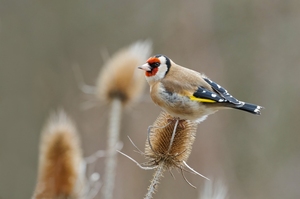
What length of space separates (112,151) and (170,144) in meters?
0.73

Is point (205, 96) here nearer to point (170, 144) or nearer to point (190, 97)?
point (190, 97)

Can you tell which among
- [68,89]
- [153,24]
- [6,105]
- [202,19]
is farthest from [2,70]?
[202,19]

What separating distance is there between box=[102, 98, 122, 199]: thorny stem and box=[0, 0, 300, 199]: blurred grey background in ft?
10.0

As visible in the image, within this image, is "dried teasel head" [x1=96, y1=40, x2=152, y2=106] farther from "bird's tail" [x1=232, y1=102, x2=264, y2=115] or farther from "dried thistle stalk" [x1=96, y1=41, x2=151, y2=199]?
"bird's tail" [x1=232, y1=102, x2=264, y2=115]

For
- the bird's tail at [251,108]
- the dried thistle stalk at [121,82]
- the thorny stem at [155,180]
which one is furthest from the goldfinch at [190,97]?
the dried thistle stalk at [121,82]

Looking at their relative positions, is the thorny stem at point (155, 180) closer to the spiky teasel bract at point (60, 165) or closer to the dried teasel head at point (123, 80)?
the spiky teasel bract at point (60, 165)

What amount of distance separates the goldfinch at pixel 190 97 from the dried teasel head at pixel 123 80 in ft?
3.52

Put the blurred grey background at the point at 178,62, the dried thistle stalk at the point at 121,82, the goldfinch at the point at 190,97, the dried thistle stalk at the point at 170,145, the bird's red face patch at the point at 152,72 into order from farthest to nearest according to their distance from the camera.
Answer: the blurred grey background at the point at 178,62 → the dried thistle stalk at the point at 121,82 → the bird's red face patch at the point at 152,72 → the goldfinch at the point at 190,97 → the dried thistle stalk at the point at 170,145

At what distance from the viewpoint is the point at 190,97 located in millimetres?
3941

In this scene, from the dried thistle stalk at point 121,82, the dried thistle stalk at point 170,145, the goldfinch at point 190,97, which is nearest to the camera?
the dried thistle stalk at point 170,145

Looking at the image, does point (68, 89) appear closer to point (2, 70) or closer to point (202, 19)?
point (2, 70)

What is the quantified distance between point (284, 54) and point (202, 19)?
1.62 metres

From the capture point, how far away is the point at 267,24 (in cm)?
924

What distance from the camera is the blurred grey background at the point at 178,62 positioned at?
8312 mm
